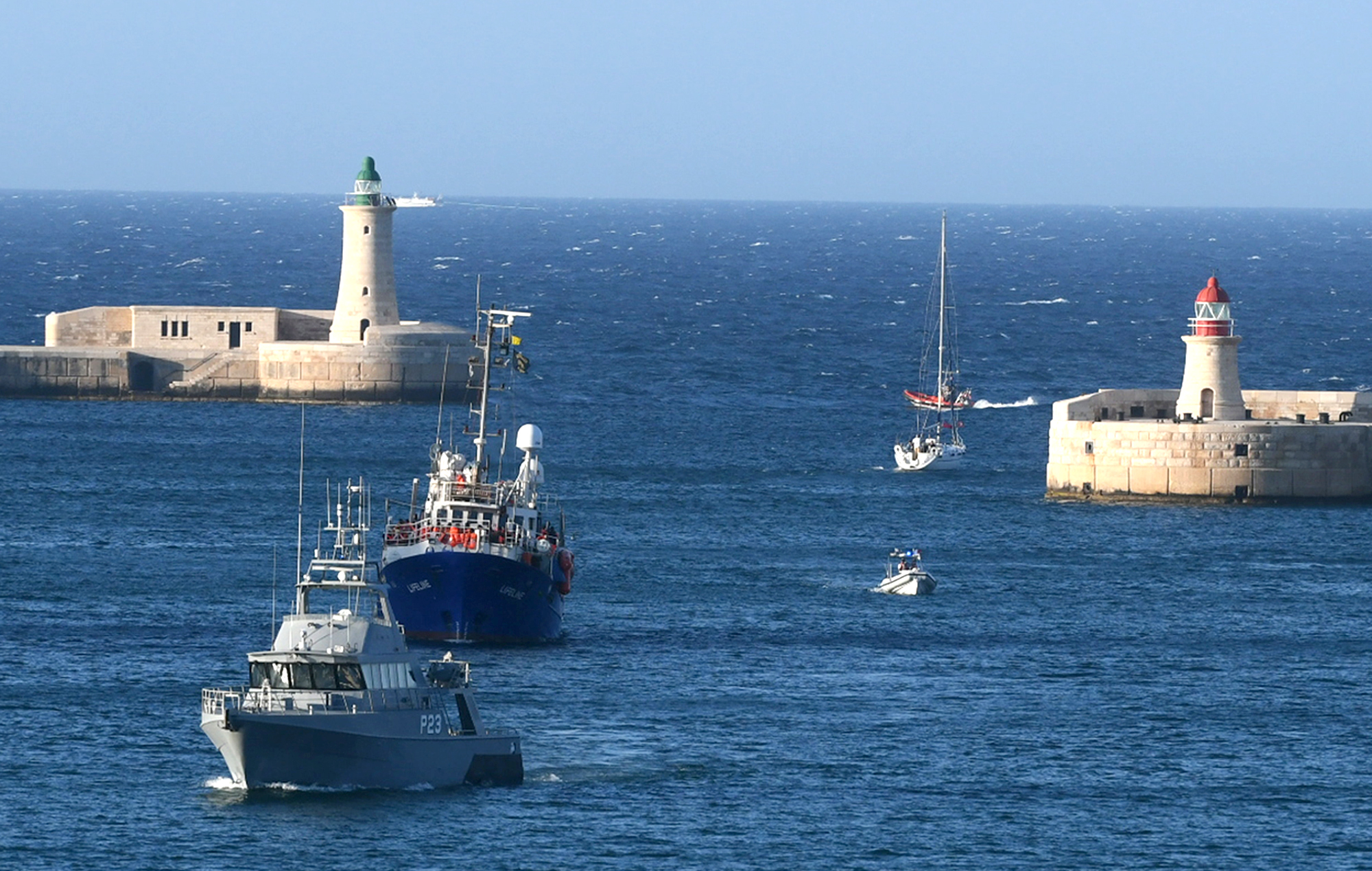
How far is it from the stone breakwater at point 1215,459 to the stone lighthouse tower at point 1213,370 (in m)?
0.98

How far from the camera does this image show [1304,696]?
224ft

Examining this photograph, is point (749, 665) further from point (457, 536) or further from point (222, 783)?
point (222, 783)

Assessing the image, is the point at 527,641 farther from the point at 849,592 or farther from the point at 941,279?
the point at 941,279

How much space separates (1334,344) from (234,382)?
7510cm

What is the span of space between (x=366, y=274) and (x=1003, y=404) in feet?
106

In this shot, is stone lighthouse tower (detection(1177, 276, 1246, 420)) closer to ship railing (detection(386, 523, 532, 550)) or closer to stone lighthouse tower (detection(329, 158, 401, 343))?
ship railing (detection(386, 523, 532, 550))

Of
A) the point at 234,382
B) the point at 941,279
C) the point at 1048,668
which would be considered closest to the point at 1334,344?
the point at 941,279

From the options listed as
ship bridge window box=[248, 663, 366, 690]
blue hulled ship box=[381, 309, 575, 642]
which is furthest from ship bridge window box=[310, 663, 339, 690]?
blue hulled ship box=[381, 309, 575, 642]

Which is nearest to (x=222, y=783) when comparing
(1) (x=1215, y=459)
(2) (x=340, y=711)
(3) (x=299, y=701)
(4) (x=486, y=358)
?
(3) (x=299, y=701)

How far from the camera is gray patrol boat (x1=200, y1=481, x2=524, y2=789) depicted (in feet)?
172

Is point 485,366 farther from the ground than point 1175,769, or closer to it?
farther from the ground

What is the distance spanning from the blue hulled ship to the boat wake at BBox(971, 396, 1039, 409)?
70.4 m

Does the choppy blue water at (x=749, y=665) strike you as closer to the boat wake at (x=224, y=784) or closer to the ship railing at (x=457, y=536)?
the boat wake at (x=224, y=784)

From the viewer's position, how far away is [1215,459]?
9981 centimetres
